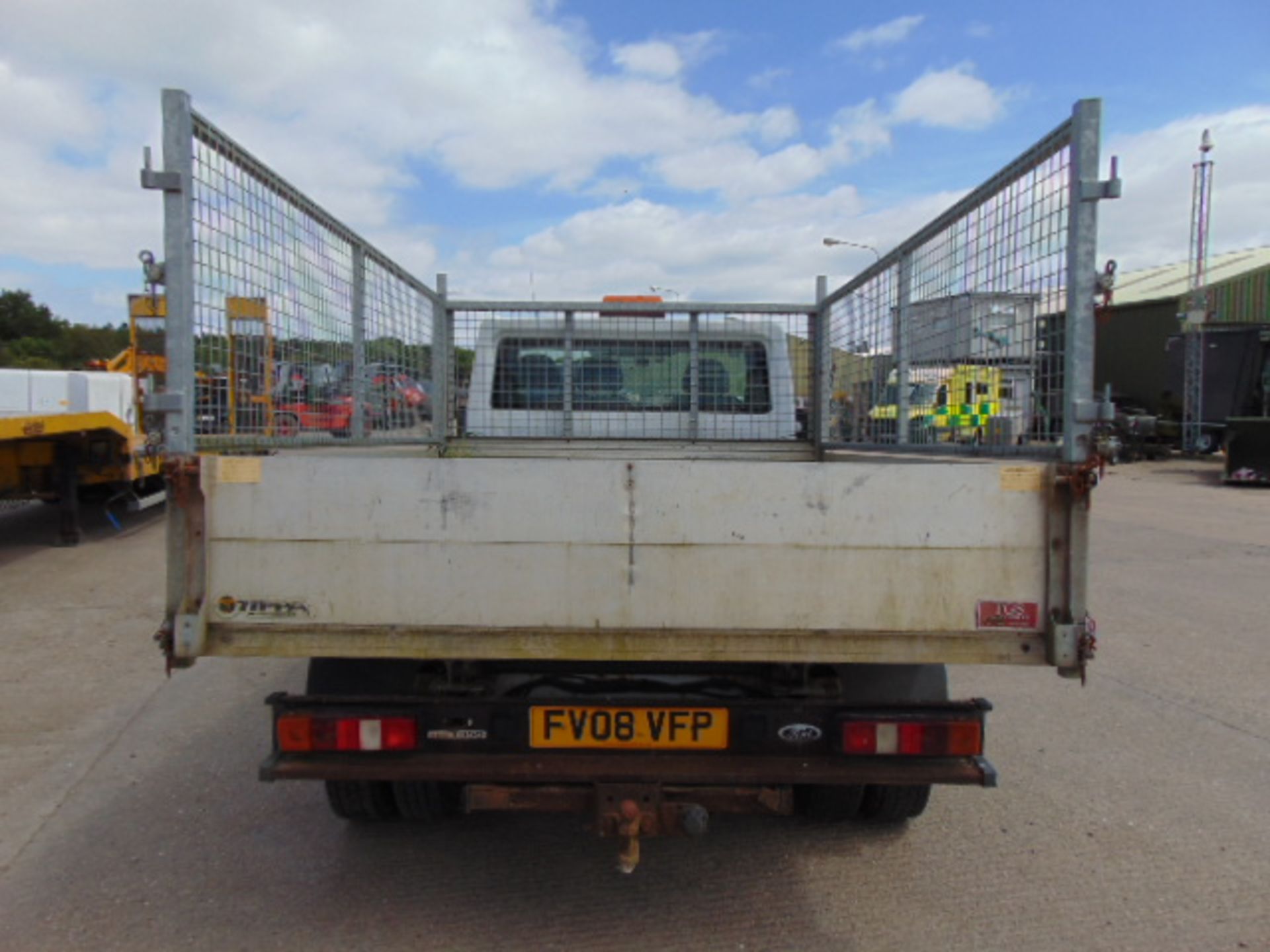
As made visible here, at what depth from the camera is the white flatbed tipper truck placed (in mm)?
2293

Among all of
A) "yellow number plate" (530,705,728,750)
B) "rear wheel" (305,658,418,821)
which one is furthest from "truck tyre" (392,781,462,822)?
"yellow number plate" (530,705,728,750)

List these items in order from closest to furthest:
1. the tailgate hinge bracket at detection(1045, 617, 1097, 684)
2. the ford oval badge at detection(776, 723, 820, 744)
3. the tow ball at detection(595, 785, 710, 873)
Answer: the tailgate hinge bracket at detection(1045, 617, 1097, 684) < the tow ball at detection(595, 785, 710, 873) < the ford oval badge at detection(776, 723, 820, 744)

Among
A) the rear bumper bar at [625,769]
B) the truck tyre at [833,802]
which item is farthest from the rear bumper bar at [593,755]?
the truck tyre at [833,802]

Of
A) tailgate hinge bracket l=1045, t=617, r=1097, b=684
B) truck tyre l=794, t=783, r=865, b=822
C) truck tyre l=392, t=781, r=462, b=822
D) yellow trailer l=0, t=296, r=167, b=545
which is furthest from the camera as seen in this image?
yellow trailer l=0, t=296, r=167, b=545

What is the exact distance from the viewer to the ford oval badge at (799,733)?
2520 millimetres

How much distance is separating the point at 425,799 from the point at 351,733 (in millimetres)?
668

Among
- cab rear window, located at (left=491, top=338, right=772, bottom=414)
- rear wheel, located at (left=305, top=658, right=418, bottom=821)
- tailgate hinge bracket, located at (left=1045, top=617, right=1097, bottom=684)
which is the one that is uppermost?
cab rear window, located at (left=491, top=338, right=772, bottom=414)

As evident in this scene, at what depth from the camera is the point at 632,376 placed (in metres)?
5.85

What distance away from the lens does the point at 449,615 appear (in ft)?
7.65

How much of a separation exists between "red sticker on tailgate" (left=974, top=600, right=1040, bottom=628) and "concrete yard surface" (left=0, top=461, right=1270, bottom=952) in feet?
3.40

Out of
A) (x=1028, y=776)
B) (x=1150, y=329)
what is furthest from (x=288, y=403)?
(x=1150, y=329)

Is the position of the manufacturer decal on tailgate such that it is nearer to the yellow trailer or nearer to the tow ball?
the tow ball

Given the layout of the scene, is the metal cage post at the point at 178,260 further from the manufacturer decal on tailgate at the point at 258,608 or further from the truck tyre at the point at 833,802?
the truck tyre at the point at 833,802

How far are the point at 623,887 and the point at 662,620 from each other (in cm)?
119
